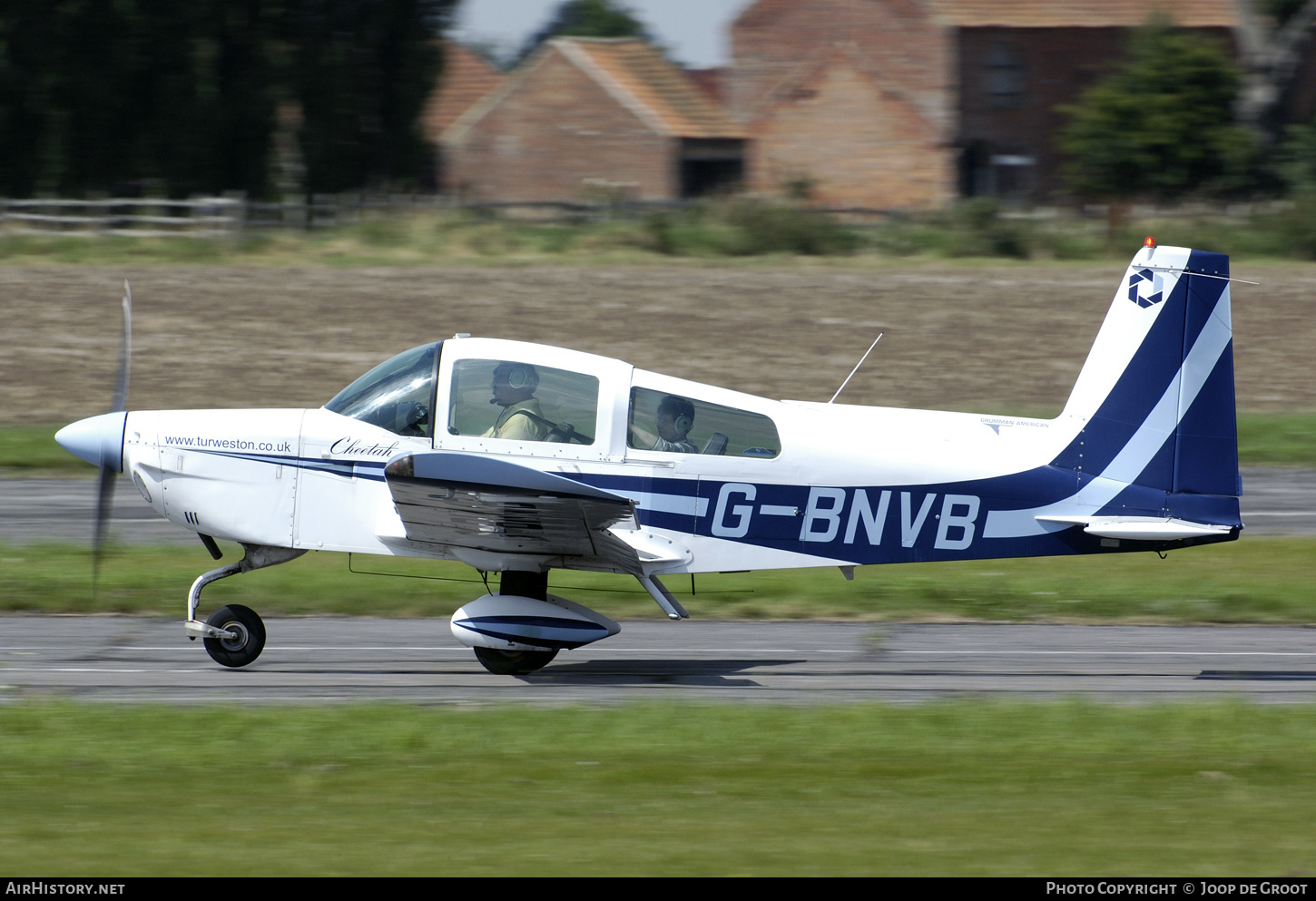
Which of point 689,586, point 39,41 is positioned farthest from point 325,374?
point 39,41

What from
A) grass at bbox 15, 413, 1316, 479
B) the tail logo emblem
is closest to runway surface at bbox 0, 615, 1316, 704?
the tail logo emblem

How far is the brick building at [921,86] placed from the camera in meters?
49.0

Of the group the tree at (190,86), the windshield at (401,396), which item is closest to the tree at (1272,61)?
the tree at (190,86)

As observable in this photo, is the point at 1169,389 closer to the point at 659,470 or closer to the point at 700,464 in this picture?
the point at 700,464

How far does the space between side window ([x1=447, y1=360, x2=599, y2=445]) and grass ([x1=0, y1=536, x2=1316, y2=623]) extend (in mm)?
2511

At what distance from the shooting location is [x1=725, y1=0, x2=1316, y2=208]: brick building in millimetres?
48969

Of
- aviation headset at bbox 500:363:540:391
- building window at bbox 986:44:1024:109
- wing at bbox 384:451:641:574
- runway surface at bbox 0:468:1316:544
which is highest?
building window at bbox 986:44:1024:109

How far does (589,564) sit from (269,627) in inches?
124

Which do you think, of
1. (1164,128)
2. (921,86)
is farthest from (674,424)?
(921,86)

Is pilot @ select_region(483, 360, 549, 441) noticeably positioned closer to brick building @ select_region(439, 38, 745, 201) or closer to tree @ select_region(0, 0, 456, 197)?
tree @ select_region(0, 0, 456, 197)

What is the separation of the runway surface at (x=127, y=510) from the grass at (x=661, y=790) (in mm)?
6716

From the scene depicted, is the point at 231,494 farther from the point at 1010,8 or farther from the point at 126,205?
the point at 1010,8

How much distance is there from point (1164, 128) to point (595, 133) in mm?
19405

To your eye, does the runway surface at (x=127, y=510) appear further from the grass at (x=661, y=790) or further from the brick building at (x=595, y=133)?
the brick building at (x=595, y=133)
